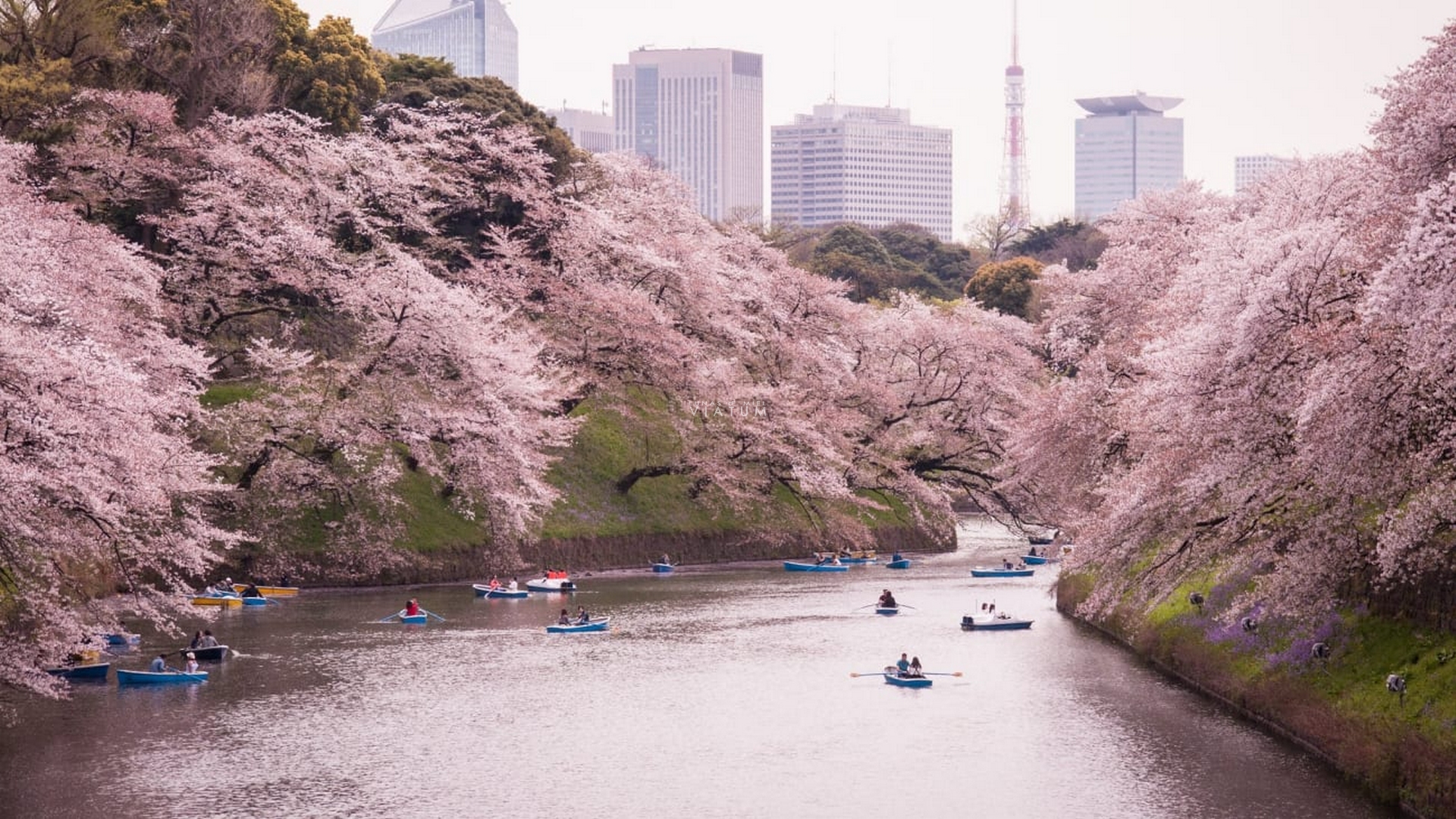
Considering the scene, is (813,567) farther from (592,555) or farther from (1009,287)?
(1009,287)

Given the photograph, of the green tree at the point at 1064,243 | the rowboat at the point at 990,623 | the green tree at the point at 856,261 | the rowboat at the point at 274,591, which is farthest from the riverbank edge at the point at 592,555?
the green tree at the point at 1064,243

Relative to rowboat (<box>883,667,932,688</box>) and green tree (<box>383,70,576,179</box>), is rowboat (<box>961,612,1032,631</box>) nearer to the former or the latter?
rowboat (<box>883,667,932,688</box>)

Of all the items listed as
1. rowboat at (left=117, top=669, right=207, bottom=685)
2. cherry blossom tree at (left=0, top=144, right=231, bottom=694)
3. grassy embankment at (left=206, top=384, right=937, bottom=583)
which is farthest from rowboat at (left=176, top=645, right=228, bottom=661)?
grassy embankment at (left=206, top=384, right=937, bottom=583)

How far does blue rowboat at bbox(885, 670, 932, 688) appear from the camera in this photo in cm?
4112

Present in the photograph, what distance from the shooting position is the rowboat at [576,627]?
4903cm

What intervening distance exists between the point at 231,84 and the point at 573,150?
19632 mm

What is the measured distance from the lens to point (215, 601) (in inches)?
2066

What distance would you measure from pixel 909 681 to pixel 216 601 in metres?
24.2

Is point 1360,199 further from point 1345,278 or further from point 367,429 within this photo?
point 367,429

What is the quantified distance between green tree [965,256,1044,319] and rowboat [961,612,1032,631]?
63250mm

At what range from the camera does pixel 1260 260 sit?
34938 millimetres

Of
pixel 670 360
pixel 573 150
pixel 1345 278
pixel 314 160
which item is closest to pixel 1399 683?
pixel 1345 278

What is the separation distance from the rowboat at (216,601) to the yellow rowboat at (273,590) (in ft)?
2.64

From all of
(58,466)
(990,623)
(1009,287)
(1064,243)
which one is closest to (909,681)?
(990,623)
